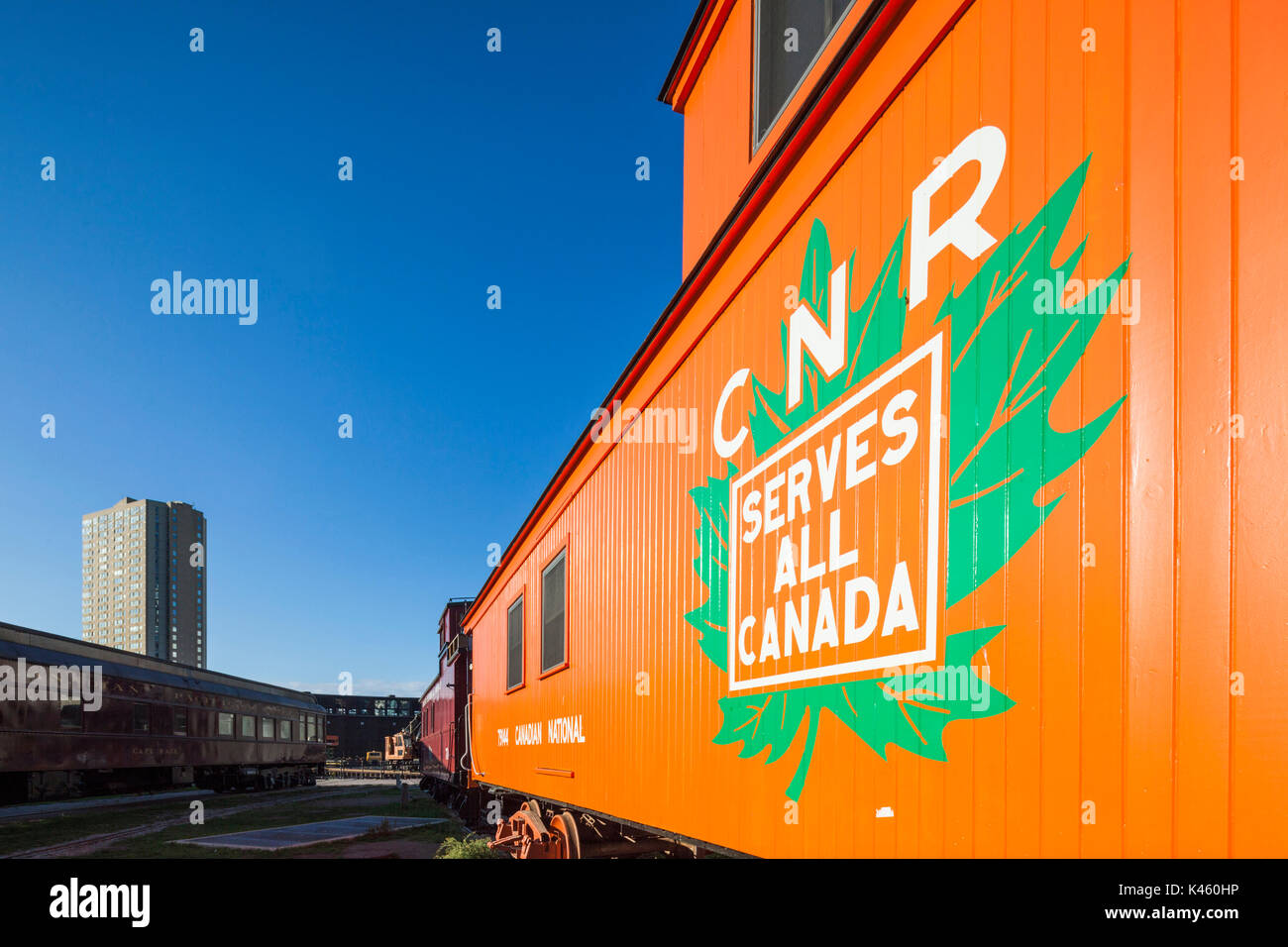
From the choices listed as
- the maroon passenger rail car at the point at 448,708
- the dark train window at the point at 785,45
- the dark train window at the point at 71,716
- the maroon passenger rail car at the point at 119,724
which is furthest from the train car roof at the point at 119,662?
the dark train window at the point at 785,45

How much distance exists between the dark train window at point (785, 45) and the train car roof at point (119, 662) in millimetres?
21073

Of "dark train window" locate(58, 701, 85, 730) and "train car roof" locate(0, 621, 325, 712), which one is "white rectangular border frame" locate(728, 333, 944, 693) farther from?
"dark train window" locate(58, 701, 85, 730)

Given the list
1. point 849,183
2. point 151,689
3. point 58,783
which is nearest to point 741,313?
point 849,183

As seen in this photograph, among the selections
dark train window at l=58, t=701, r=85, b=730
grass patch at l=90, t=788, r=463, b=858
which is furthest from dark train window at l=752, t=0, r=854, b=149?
dark train window at l=58, t=701, r=85, b=730

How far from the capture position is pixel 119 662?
24203mm

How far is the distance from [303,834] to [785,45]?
51.6 feet

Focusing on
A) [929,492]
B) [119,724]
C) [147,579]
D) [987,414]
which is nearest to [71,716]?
[119,724]

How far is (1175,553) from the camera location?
155cm

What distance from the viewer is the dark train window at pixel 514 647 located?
360 inches

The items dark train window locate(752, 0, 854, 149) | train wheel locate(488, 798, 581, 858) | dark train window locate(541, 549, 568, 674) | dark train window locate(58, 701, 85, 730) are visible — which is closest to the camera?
dark train window locate(752, 0, 854, 149)

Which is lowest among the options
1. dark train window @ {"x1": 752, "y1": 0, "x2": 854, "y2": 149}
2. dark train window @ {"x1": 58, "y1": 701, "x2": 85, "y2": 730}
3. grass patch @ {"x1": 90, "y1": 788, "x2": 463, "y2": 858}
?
grass patch @ {"x1": 90, "y1": 788, "x2": 463, "y2": 858}

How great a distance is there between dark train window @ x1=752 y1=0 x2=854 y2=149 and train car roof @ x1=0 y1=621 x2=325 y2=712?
69.1 ft

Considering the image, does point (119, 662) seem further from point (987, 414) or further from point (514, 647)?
point (987, 414)

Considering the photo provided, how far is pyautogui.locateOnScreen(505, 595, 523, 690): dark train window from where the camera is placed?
30.0 ft
